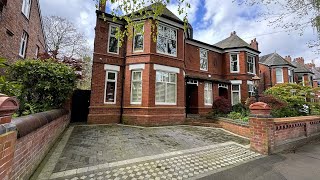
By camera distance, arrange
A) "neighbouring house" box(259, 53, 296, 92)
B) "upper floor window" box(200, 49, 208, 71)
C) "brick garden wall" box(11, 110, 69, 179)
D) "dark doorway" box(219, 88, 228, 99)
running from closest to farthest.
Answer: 1. "brick garden wall" box(11, 110, 69, 179)
2. "upper floor window" box(200, 49, 208, 71)
3. "dark doorway" box(219, 88, 228, 99)
4. "neighbouring house" box(259, 53, 296, 92)

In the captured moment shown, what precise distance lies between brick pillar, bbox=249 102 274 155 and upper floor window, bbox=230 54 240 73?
12.3 m

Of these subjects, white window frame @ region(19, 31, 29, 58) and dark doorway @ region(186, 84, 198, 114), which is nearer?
white window frame @ region(19, 31, 29, 58)

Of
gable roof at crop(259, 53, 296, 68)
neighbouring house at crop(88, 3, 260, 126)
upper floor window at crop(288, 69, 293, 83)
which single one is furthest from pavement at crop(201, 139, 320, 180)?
upper floor window at crop(288, 69, 293, 83)

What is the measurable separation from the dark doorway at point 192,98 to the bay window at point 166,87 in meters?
3.47

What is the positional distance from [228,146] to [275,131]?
1797 mm

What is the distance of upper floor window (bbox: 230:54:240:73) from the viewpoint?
17.3 metres

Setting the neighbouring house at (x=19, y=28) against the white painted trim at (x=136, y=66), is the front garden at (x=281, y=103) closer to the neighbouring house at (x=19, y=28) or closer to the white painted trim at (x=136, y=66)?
the white painted trim at (x=136, y=66)

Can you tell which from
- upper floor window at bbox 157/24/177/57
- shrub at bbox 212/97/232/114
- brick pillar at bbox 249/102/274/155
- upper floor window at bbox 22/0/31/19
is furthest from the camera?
upper floor window at bbox 22/0/31/19

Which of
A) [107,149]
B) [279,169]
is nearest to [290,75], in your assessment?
[279,169]

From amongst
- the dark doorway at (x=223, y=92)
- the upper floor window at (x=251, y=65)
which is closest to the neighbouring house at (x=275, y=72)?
the upper floor window at (x=251, y=65)

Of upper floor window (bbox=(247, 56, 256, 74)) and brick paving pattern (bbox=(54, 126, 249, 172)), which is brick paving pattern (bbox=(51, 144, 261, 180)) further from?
upper floor window (bbox=(247, 56, 256, 74))

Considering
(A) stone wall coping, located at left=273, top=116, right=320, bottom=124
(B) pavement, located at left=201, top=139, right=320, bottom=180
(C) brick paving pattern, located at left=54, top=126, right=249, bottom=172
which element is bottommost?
(B) pavement, located at left=201, top=139, right=320, bottom=180

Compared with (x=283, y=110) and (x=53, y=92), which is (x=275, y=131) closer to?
(x=283, y=110)

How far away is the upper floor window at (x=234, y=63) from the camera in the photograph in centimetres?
1731
